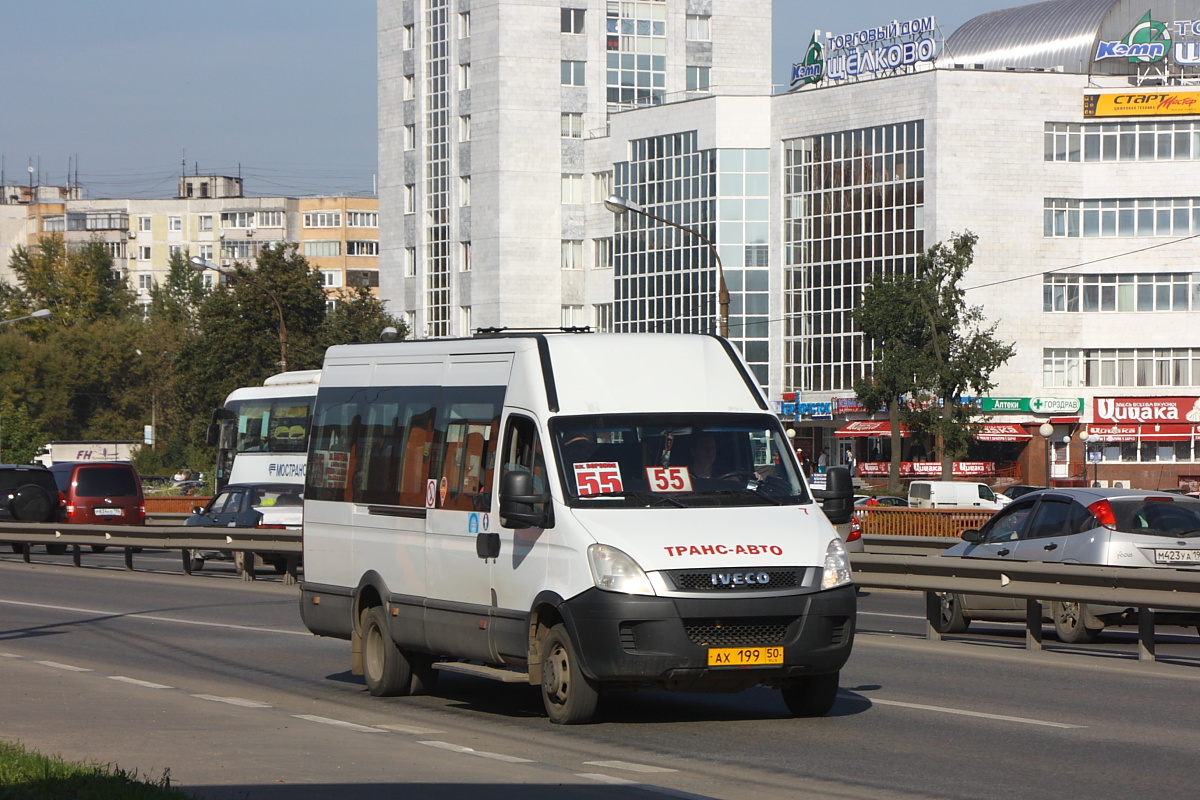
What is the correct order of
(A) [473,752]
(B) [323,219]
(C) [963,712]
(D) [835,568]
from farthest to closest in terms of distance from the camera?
1. (B) [323,219]
2. (C) [963,712]
3. (D) [835,568]
4. (A) [473,752]

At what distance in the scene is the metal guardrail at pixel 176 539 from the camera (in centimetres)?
2759

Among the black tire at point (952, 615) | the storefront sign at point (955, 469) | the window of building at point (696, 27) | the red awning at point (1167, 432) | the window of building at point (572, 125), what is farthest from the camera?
the window of building at point (696, 27)

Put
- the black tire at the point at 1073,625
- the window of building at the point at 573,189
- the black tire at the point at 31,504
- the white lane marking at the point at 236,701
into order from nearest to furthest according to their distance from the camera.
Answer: the white lane marking at the point at 236,701 < the black tire at the point at 1073,625 < the black tire at the point at 31,504 < the window of building at the point at 573,189

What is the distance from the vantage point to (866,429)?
85688 millimetres

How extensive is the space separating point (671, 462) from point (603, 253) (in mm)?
91039

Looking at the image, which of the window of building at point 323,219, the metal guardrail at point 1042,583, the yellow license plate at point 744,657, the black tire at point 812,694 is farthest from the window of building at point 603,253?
the yellow license plate at point 744,657

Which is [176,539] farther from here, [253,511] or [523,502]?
[523,502]

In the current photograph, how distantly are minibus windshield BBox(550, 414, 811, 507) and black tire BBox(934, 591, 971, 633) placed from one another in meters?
7.48

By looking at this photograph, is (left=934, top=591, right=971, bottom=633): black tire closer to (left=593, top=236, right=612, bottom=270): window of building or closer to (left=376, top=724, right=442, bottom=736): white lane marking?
(left=376, top=724, right=442, bottom=736): white lane marking

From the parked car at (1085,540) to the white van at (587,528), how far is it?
21.7ft

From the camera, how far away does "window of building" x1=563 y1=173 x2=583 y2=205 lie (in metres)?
102

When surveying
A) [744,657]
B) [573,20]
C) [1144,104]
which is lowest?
[744,657]

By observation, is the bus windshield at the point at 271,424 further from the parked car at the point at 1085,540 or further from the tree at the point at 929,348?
the tree at the point at 929,348

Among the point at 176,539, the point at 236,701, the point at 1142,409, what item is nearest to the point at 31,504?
the point at 176,539
